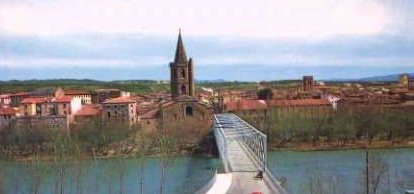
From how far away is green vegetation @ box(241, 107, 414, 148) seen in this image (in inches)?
690

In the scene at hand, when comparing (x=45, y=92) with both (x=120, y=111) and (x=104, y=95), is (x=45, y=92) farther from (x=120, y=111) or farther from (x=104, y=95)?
(x=120, y=111)

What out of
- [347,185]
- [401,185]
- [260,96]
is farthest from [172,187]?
[260,96]

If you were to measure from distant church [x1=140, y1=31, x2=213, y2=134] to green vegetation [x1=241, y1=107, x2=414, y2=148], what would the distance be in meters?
1.35

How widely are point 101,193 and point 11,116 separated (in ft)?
37.6

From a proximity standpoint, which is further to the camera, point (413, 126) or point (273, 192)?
point (413, 126)

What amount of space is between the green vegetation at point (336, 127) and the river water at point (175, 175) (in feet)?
8.86

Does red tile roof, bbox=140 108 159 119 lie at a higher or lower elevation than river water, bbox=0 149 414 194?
higher

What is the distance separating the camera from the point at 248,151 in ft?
28.6

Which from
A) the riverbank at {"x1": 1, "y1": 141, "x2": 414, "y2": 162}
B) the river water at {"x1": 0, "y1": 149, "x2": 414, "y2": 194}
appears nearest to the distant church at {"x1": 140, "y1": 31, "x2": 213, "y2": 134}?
the riverbank at {"x1": 1, "y1": 141, "x2": 414, "y2": 162}

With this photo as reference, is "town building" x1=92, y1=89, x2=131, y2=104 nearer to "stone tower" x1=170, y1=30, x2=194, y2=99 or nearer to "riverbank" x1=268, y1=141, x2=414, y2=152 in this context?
"stone tower" x1=170, y1=30, x2=194, y2=99

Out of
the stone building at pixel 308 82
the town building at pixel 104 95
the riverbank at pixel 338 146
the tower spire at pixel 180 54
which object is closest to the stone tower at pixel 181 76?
the tower spire at pixel 180 54

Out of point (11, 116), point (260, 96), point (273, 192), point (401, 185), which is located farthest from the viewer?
point (260, 96)

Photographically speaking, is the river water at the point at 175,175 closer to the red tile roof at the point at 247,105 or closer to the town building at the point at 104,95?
the red tile roof at the point at 247,105

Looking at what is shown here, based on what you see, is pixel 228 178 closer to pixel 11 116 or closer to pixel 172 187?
pixel 172 187
